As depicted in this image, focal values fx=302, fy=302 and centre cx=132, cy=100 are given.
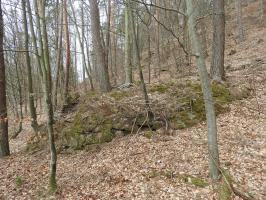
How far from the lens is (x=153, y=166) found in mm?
6898

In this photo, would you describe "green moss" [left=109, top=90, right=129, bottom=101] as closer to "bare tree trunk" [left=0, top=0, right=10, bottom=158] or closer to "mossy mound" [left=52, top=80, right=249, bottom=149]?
→ "mossy mound" [left=52, top=80, right=249, bottom=149]

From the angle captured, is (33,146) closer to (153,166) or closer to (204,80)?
(153,166)

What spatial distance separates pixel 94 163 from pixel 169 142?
2012 millimetres

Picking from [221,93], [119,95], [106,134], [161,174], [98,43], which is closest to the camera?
[161,174]

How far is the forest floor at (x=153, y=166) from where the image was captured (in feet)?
19.9

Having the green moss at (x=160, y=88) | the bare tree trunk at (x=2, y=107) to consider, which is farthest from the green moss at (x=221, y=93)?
the bare tree trunk at (x=2, y=107)

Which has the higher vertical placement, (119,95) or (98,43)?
(98,43)

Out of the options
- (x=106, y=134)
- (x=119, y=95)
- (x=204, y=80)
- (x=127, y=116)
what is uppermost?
(x=204, y=80)

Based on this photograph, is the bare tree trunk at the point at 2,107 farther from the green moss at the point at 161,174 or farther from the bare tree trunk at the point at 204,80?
the bare tree trunk at the point at 204,80

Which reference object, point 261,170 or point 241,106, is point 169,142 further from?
point 241,106

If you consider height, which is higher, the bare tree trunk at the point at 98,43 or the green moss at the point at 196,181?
the bare tree trunk at the point at 98,43

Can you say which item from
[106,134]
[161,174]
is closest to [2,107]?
[106,134]

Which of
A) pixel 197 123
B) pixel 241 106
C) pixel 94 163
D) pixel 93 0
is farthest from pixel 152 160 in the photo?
pixel 93 0

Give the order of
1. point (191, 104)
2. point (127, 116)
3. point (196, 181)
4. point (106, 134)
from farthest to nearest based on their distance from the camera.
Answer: point (191, 104) < point (127, 116) < point (106, 134) < point (196, 181)
